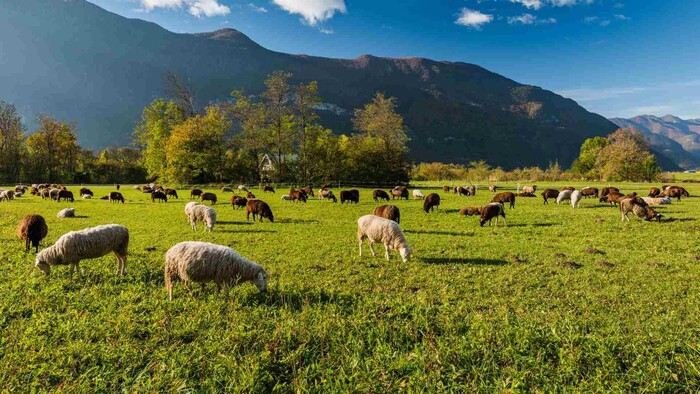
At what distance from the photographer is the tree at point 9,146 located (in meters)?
68.4

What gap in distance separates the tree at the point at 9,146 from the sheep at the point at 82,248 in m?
88.6

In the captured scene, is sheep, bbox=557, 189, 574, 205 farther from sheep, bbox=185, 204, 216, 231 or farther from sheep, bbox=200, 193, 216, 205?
sheep, bbox=200, 193, 216, 205

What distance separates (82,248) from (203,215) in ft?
29.1

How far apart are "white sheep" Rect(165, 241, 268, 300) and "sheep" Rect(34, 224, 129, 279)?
287 centimetres

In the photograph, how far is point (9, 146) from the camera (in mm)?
69062

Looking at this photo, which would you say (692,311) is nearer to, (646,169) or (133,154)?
(646,169)

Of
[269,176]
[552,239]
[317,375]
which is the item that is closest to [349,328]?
[317,375]

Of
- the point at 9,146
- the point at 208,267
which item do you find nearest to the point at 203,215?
the point at 208,267

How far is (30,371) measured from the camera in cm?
369

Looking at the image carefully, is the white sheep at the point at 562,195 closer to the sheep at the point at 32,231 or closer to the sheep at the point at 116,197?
the sheep at the point at 32,231

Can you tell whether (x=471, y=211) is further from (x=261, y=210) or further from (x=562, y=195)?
(x=261, y=210)

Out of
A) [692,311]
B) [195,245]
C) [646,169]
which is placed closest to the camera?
[692,311]

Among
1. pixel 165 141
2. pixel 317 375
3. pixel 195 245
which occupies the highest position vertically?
pixel 165 141

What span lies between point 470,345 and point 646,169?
91886 millimetres
